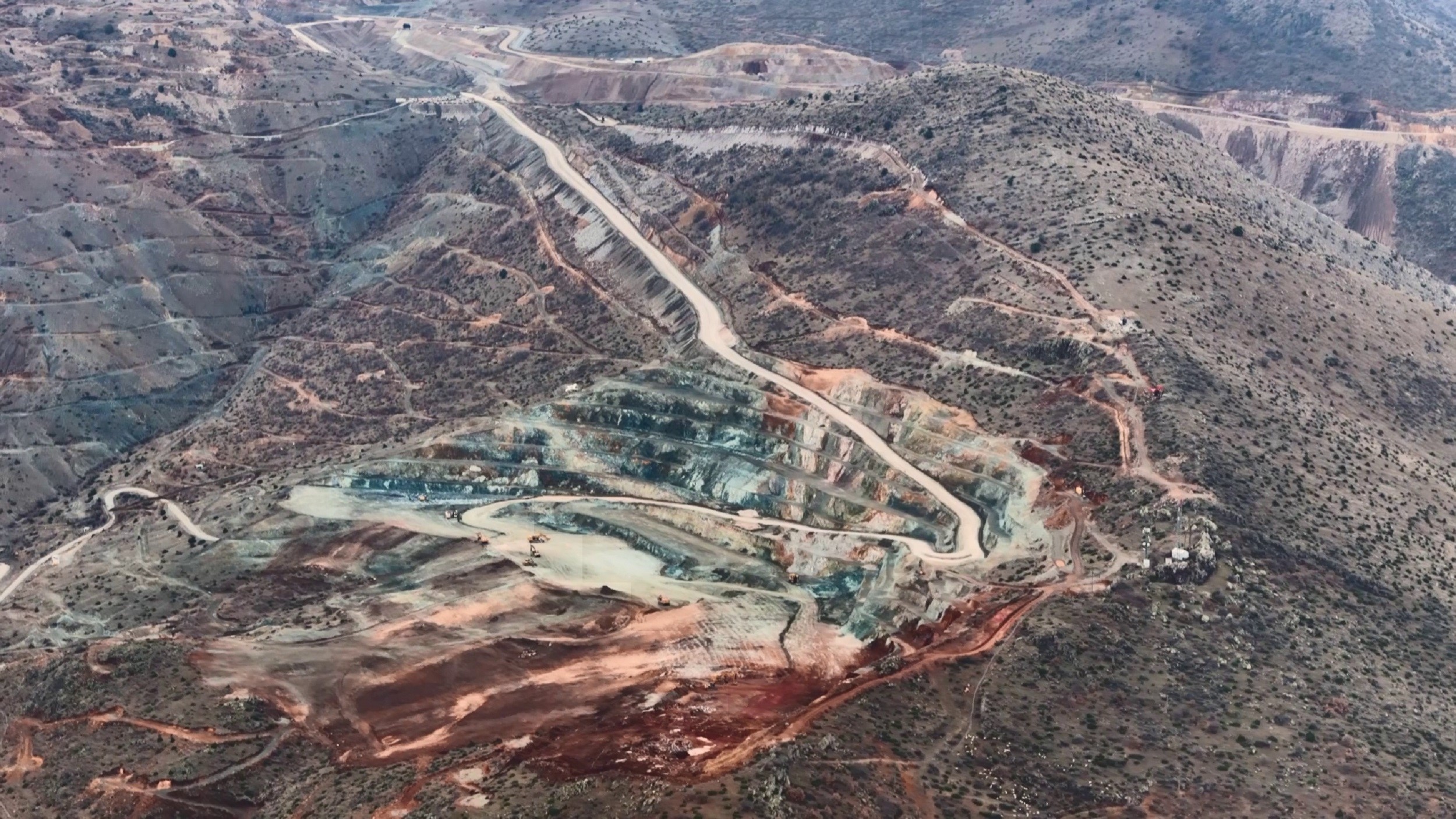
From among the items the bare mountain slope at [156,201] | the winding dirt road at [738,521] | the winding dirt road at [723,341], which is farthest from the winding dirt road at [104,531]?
the winding dirt road at [723,341]

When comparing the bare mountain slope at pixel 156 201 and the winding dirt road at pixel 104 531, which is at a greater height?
the bare mountain slope at pixel 156 201

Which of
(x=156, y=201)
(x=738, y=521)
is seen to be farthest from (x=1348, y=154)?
(x=156, y=201)

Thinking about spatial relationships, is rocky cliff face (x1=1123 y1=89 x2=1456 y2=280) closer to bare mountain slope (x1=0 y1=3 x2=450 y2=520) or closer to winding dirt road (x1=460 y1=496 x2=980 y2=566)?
winding dirt road (x1=460 y1=496 x2=980 y2=566)

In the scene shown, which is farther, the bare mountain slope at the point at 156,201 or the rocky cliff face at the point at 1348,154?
the rocky cliff face at the point at 1348,154

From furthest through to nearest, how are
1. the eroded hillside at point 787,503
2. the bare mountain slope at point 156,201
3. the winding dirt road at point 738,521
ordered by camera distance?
the bare mountain slope at point 156,201
the winding dirt road at point 738,521
the eroded hillside at point 787,503

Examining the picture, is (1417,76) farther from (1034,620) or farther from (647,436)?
(1034,620)

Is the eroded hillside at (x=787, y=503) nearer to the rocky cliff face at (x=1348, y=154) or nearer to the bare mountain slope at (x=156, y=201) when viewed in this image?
the bare mountain slope at (x=156, y=201)

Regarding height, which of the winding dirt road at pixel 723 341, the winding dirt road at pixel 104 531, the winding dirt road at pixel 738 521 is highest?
the winding dirt road at pixel 723 341

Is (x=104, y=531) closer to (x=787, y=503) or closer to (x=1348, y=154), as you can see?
(x=787, y=503)
